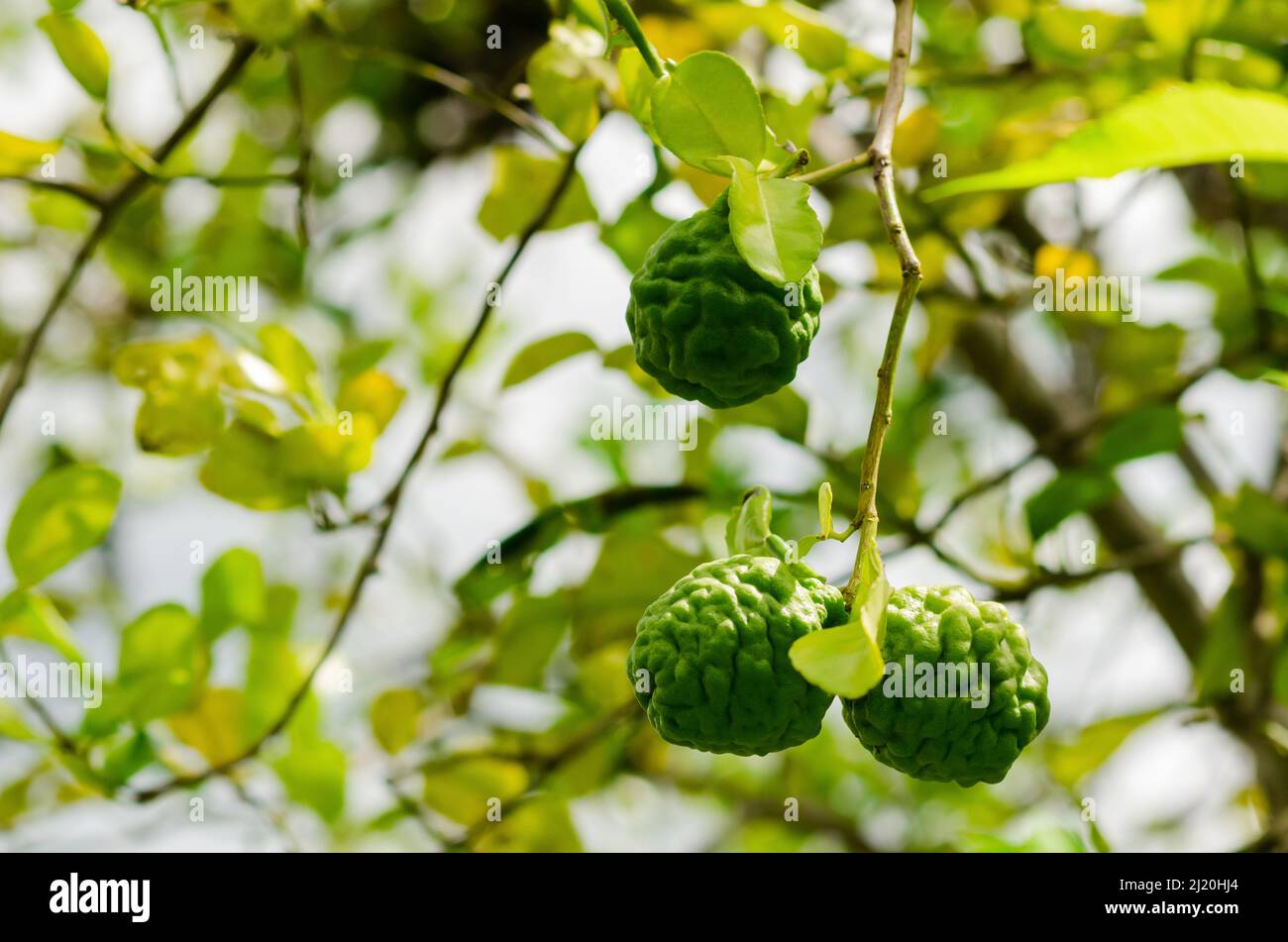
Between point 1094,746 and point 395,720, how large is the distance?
2.83 feet

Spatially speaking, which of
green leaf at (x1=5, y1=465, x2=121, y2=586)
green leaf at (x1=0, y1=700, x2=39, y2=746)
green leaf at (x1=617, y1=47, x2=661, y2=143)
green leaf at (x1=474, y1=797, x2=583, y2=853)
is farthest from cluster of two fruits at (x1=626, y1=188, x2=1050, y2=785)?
green leaf at (x1=474, y1=797, x2=583, y2=853)

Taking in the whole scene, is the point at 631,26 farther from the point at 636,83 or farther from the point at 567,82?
the point at 567,82

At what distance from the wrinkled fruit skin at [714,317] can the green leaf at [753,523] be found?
0.07m

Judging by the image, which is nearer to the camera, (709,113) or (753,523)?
(709,113)

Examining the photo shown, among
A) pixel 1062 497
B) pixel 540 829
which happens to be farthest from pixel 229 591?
pixel 1062 497

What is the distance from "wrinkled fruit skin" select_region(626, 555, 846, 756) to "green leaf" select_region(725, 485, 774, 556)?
2.4 inches

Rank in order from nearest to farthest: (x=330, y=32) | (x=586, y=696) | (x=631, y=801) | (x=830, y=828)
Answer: (x=330, y=32)
(x=586, y=696)
(x=830, y=828)
(x=631, y=801)

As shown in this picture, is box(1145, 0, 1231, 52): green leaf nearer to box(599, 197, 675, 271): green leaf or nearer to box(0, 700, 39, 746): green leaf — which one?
box(599, 197, 675, 271): green leaf

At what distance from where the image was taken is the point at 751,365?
0.67 meters

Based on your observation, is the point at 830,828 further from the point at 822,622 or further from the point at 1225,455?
the point at 822,622

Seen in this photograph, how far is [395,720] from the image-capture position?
1514mm

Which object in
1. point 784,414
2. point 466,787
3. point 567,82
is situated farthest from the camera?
point 466,787

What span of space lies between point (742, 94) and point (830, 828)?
4.94ft
